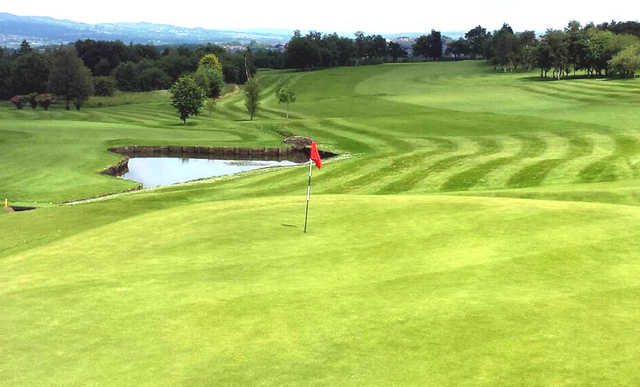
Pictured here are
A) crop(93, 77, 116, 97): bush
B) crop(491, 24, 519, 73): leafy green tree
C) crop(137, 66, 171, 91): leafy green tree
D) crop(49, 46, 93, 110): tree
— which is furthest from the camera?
crop(137, 66, 171, 91): leafy green tree

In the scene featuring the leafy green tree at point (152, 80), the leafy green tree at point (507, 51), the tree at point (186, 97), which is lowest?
the tree at point (186, 97)

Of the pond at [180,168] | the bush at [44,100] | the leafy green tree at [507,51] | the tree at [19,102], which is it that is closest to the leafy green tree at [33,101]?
the bush at [44,100]

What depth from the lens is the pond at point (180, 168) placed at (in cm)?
6040

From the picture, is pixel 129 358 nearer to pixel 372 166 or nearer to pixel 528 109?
pixel 372 166

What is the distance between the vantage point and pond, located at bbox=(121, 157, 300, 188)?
6040 centimetres

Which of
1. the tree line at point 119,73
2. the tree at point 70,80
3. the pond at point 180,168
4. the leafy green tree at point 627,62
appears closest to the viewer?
the pond at point 180,168

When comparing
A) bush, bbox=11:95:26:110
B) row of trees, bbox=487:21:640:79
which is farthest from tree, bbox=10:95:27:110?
row of trees, bbox=487:21:640:79

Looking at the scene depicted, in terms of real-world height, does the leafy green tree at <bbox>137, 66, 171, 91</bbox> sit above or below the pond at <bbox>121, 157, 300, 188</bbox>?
above

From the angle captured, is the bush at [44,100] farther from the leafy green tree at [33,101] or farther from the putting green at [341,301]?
the putting green at [341,301]

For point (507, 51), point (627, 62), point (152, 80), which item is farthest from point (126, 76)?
point (627, 62)

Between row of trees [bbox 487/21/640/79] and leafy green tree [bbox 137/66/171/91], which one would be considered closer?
row of trees [bbox 487/21/640/79]

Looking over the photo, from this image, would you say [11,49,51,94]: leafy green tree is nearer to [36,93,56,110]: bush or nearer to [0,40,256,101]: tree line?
[0,40,256,101]: tree line

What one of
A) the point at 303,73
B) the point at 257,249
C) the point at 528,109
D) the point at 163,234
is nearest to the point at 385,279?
the point at 257,249

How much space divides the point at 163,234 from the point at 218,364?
11.2 metres
